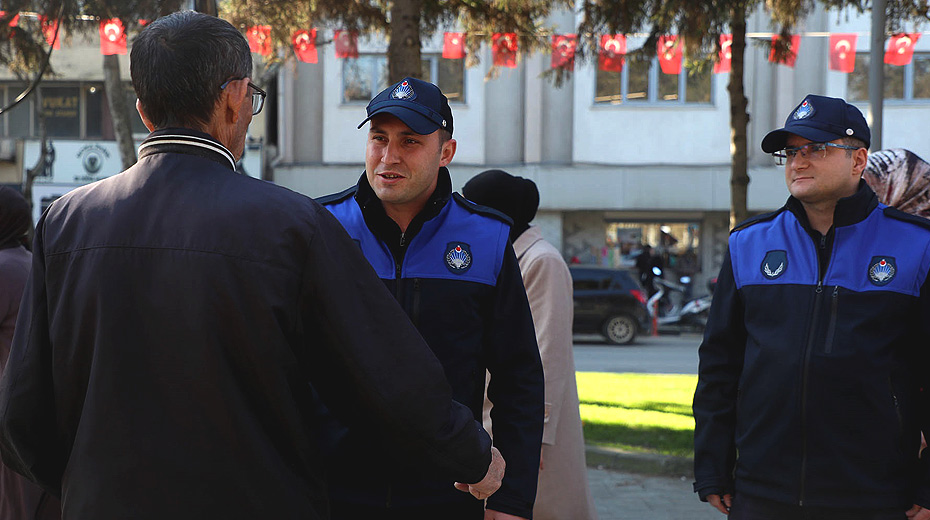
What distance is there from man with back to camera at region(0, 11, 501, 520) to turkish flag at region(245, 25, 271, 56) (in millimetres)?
8117

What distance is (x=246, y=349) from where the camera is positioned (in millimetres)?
1938

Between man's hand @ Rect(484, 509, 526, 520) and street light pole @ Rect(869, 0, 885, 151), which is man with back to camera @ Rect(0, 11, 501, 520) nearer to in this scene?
man's hand @ Rect(484, 509, 526, 520)

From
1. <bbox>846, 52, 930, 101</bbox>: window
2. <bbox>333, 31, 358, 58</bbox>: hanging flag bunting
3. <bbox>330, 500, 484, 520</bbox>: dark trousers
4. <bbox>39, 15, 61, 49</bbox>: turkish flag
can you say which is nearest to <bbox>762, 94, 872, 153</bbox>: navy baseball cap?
<bbox>330, 500, 484, 520</bbox>: dark trousers

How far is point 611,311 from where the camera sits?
20.7 metres

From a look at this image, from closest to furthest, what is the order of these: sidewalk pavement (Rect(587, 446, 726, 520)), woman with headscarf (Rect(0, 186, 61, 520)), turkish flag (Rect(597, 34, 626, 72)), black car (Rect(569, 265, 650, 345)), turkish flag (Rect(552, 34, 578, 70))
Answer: woman with headscarf (Rect(0, 186, 61, 520))
sidewalk pavement (Rect(587, 446, 726, 520))
turkish flag (Rect(597, 34, 626, 72))
turkish flag (Rect(552, 34, 578, 70))
black car (Rect(569, 265, 650, 345))

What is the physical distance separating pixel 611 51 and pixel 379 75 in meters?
16.7

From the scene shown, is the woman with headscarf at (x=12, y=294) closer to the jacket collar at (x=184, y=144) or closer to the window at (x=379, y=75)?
the jacket collar at (x=184, y=144)

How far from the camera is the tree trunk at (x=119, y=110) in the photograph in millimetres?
17344

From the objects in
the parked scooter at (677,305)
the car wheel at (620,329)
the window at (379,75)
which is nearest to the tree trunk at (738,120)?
the car wheel at (620,329)

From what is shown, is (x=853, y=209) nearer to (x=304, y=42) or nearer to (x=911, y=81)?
(x=304, y=42)

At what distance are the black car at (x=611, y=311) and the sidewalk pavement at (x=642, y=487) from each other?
41.9ft

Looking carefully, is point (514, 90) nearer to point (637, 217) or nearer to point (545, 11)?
Result: point (637, 217)

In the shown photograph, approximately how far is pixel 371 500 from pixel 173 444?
93 centimetres

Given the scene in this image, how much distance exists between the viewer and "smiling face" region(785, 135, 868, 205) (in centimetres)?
333
